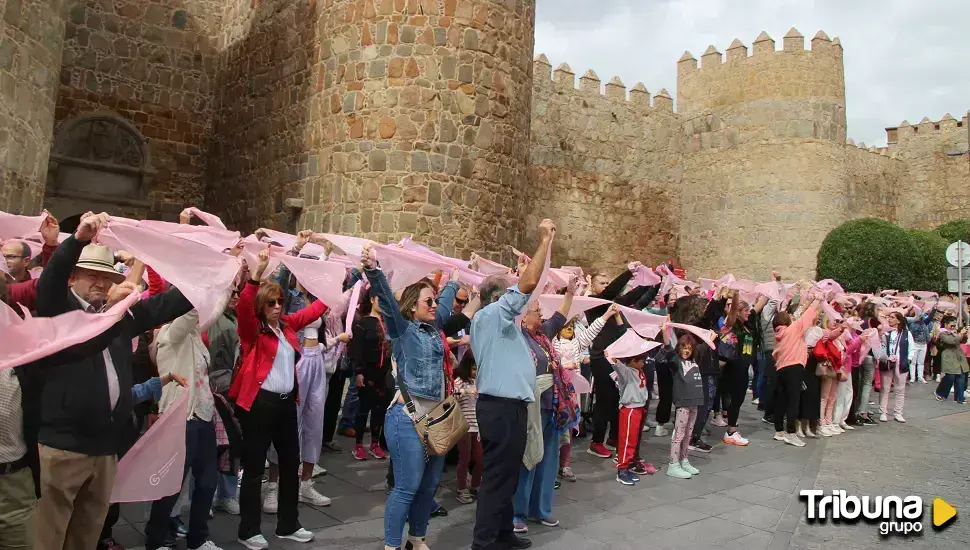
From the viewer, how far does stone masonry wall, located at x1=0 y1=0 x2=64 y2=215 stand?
8.55m

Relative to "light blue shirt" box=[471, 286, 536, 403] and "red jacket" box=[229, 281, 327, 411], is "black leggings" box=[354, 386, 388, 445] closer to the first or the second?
"red jacket" box=[229, 281, 327, 411]

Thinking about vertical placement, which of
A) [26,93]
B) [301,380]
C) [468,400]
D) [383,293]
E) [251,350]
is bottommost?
[468,400]

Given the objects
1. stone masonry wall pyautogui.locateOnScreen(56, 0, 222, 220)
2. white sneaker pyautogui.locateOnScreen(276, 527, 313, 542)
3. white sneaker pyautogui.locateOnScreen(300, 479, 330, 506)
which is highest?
stone masonry wall pyautogui.locateOnScreen(56, 0, 222, 220)

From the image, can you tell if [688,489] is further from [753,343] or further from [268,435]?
[753,343]

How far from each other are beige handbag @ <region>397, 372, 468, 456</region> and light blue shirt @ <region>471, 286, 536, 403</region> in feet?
0.79

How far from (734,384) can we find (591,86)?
14.0 m

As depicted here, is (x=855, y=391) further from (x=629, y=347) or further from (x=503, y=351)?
(x=503, y=351)

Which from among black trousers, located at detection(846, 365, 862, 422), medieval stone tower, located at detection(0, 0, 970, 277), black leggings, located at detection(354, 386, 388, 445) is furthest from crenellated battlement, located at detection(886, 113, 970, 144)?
black leggings, located at detection(354, 386, 388, 445)

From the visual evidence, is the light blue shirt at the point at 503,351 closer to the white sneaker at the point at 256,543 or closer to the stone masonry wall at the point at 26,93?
the white sneaker at the point at 256,543

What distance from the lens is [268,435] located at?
471 cm

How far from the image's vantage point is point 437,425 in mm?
4441

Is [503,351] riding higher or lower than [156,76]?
lower

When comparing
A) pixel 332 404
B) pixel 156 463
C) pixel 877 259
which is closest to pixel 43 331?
pixel 156 463

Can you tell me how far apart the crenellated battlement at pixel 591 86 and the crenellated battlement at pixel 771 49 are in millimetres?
1918
